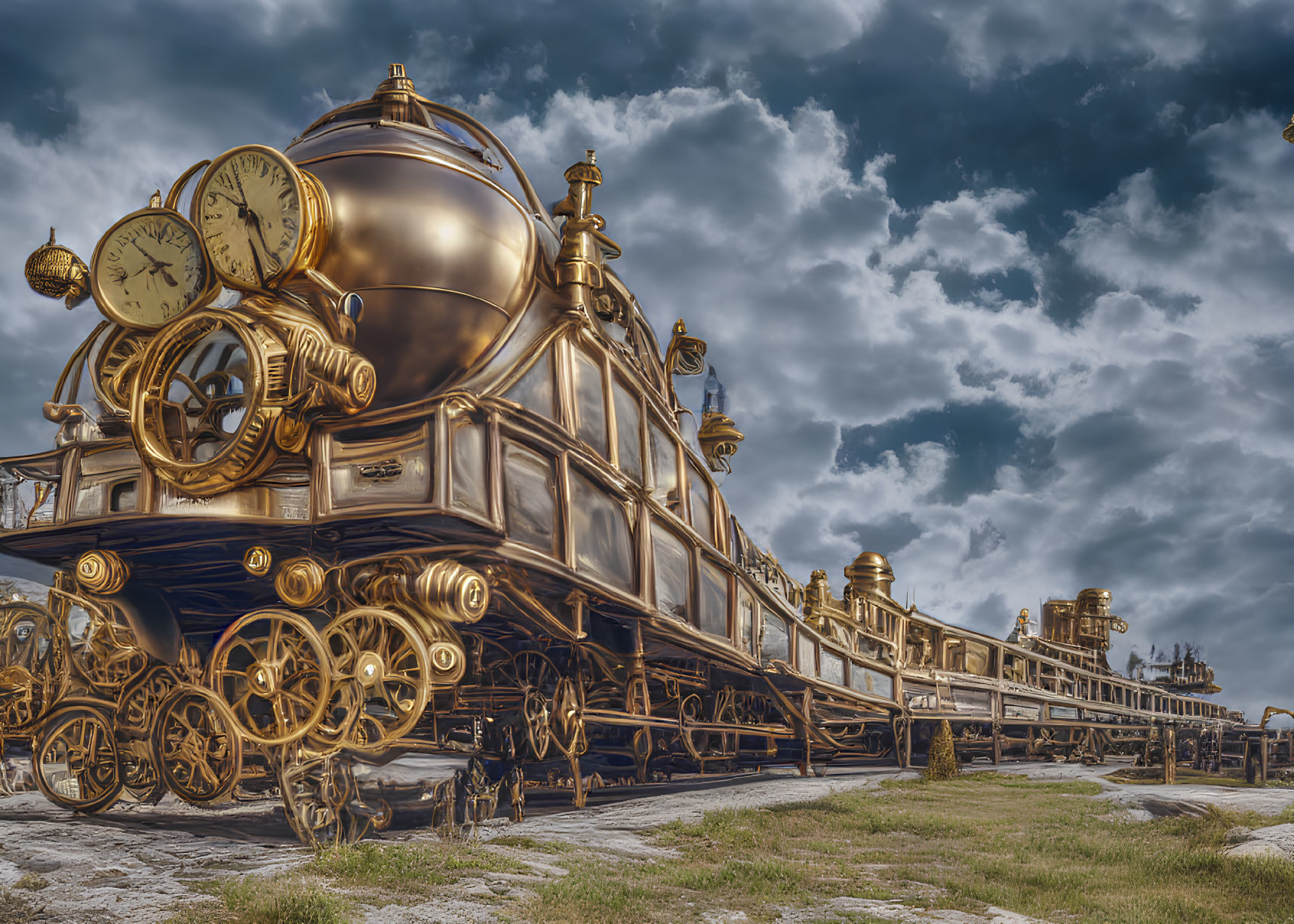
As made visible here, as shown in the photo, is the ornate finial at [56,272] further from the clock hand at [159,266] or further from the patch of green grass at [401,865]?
the patch of green grass at [401,865]

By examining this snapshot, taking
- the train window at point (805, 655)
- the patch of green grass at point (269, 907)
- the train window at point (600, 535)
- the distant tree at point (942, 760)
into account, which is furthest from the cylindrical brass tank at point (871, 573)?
the patch of green grass at point (269, 907)

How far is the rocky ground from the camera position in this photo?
743 centimetres

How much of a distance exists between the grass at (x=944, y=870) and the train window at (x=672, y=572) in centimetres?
269

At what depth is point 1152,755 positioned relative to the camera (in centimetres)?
2548

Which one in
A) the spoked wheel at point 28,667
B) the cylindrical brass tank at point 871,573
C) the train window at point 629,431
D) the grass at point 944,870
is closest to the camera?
the grass at point 944,870

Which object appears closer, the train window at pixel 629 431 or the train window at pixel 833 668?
the train window at pixel 629 431

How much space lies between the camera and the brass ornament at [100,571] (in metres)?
10.0

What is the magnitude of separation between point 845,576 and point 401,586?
77.5ft

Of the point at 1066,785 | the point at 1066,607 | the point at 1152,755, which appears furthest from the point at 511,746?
the point at 1066,607

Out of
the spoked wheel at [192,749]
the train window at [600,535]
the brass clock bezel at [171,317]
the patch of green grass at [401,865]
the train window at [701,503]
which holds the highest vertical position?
the brass clock bezel at [171,317]

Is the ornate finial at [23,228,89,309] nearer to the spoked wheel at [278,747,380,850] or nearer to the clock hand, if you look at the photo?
the clock hand

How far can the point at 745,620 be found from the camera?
1611 cm

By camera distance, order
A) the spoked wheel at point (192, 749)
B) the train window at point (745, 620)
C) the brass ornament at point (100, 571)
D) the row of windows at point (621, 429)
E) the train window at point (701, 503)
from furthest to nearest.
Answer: the train window at point (745, 620)
the train window at point (701, 503)
the row of windows at point (621, 429)
the spoked wheel at point (192, 749)
the brass ornament at point (100, 571)

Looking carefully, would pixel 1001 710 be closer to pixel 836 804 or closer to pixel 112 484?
pixel 836 804
